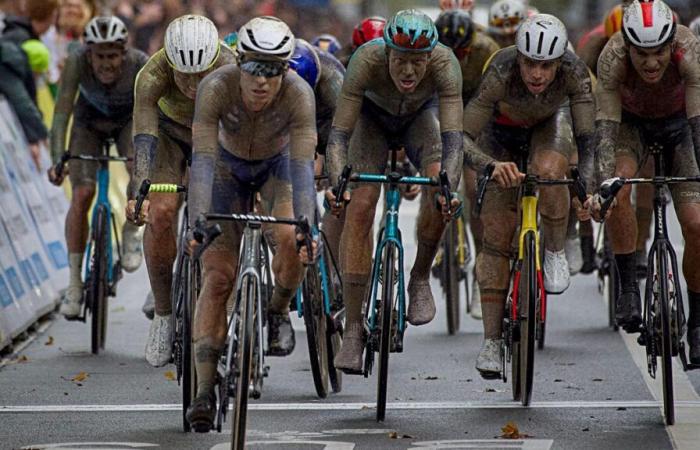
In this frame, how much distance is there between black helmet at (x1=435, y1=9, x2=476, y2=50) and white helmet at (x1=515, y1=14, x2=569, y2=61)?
2894 mm

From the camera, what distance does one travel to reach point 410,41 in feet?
33.8

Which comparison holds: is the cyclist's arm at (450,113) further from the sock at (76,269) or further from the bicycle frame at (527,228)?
the sock at (76,269)

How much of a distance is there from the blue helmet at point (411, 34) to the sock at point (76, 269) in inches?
148

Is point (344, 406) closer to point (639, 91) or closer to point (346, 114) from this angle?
point (346, 114)

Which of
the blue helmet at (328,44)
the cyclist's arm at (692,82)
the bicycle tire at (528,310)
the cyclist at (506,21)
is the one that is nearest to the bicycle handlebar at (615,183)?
the cyclist's arm at (692,82)

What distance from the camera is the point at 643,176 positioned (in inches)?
503

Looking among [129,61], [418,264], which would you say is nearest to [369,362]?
[418,264]

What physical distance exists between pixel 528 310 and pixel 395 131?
1.50 meters

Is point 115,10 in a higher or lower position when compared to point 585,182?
higher

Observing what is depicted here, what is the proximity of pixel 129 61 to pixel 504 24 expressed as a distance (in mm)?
3687

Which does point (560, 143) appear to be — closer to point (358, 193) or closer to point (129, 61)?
point (358, 193)

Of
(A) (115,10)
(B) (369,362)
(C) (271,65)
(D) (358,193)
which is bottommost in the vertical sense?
(B) (369,362)

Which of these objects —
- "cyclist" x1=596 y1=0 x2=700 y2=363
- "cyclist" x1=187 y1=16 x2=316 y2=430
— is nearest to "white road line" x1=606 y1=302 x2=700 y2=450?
"cyclist" x1=596 y1=0 x2=700 y2=363

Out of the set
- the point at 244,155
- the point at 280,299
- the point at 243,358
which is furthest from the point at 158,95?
the point at 243,358
